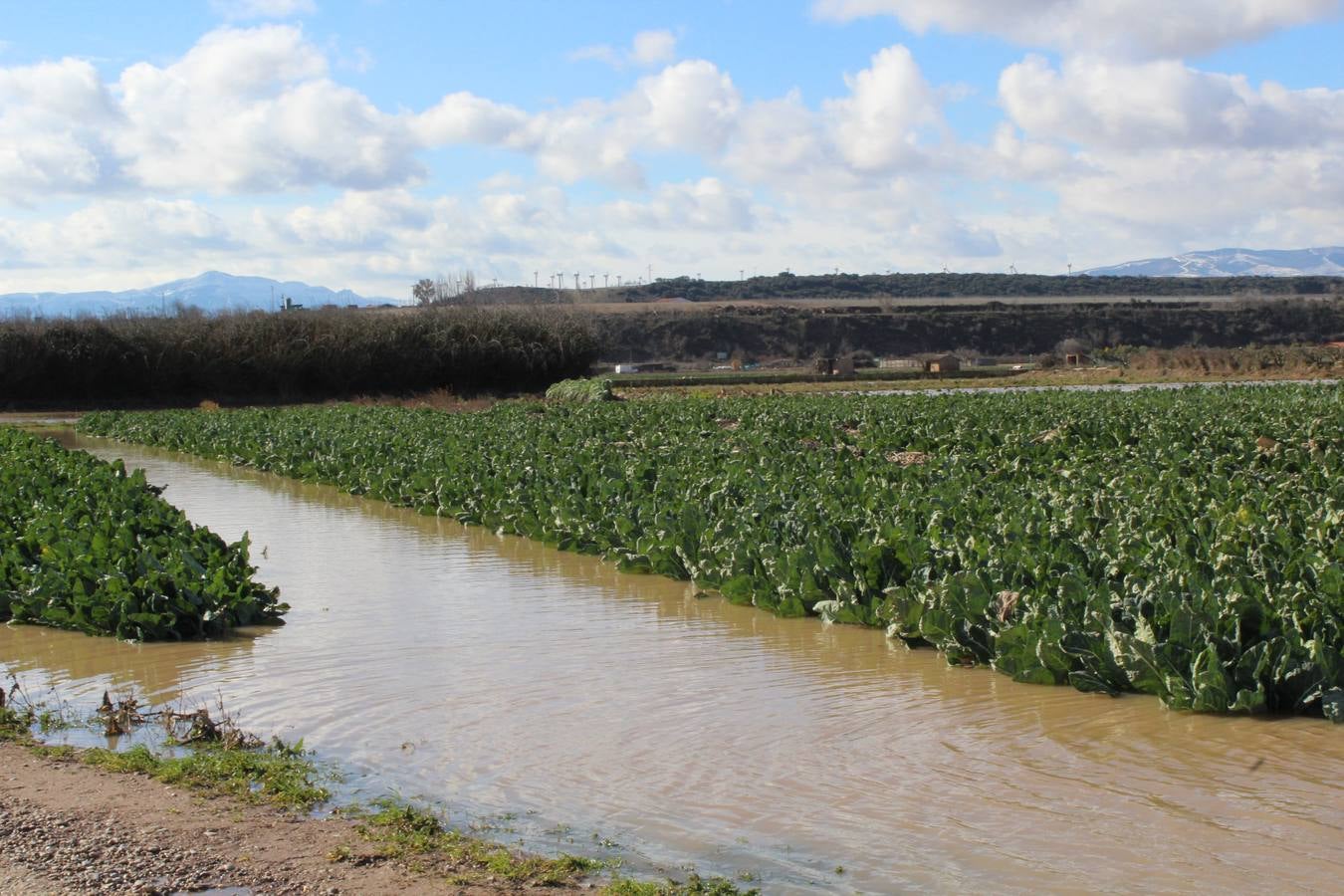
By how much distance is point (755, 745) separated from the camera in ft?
25.4

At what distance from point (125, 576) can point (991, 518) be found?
7.60m

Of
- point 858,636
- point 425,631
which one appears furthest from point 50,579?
point 858,636

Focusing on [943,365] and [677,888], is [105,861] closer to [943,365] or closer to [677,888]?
[677,888]

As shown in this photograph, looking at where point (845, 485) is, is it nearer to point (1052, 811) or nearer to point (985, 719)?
point (985, 719)

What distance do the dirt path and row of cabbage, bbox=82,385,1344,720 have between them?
4721 millimetres

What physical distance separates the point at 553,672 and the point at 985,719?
10.3ft

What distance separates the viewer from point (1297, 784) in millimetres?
6766

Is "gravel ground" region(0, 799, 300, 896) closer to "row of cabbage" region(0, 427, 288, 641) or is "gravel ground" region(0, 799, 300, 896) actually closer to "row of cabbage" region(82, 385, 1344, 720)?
"row of cabbage" region(0, 427, 288, 641)

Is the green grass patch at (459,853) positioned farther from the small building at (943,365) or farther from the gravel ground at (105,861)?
the small building at (943,365)

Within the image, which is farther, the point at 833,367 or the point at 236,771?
the point at 833,367

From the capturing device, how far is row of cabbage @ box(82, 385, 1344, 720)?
827cm

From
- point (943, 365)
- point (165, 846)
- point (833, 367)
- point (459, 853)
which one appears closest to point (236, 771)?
point (165, 846)

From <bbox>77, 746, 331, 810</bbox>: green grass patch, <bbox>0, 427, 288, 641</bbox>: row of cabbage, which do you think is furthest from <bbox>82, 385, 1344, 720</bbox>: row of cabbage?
<bbox>77, 746, 331, 810</bbox>: green grass patch

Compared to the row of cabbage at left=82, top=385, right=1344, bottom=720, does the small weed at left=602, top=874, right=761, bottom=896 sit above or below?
below
